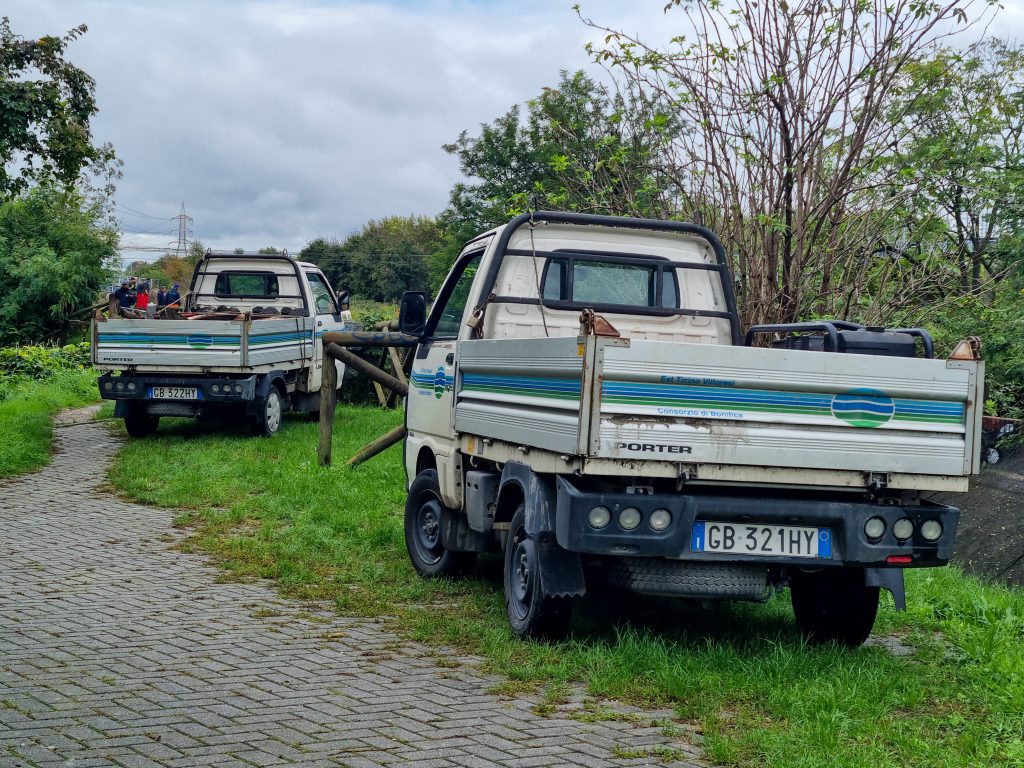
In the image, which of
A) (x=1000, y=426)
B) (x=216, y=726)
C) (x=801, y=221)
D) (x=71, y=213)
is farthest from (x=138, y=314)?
(x=71, y=213)

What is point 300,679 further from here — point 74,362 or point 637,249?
point 74,362

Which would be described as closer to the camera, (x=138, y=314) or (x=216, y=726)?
(x=216, y=726)

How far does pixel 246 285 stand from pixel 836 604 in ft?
41.1

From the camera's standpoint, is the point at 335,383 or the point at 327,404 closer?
the point at 335,383

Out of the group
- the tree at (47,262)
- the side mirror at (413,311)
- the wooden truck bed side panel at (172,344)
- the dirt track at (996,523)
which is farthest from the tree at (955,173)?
A: the tree at (47,262)

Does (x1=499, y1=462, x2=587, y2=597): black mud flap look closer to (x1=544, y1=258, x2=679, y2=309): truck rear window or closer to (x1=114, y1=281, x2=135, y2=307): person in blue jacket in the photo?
(x1=544, y1=258, x2=679, y2=309): truck rear window

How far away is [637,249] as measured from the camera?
736 cm

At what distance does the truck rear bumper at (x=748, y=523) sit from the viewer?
17.2 feet

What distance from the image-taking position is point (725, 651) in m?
5.71

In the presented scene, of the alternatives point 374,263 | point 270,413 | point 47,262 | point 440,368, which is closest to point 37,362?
point 47,262

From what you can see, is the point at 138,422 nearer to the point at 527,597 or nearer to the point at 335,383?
the point at 335,383

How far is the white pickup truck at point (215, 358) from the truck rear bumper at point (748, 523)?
960cm

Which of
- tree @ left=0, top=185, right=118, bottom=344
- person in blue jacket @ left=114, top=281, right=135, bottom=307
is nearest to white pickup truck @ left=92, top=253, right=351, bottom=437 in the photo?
person in blue jacket @ left=114, top=281, right=135, bottom=307

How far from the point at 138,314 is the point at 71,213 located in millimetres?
21747
